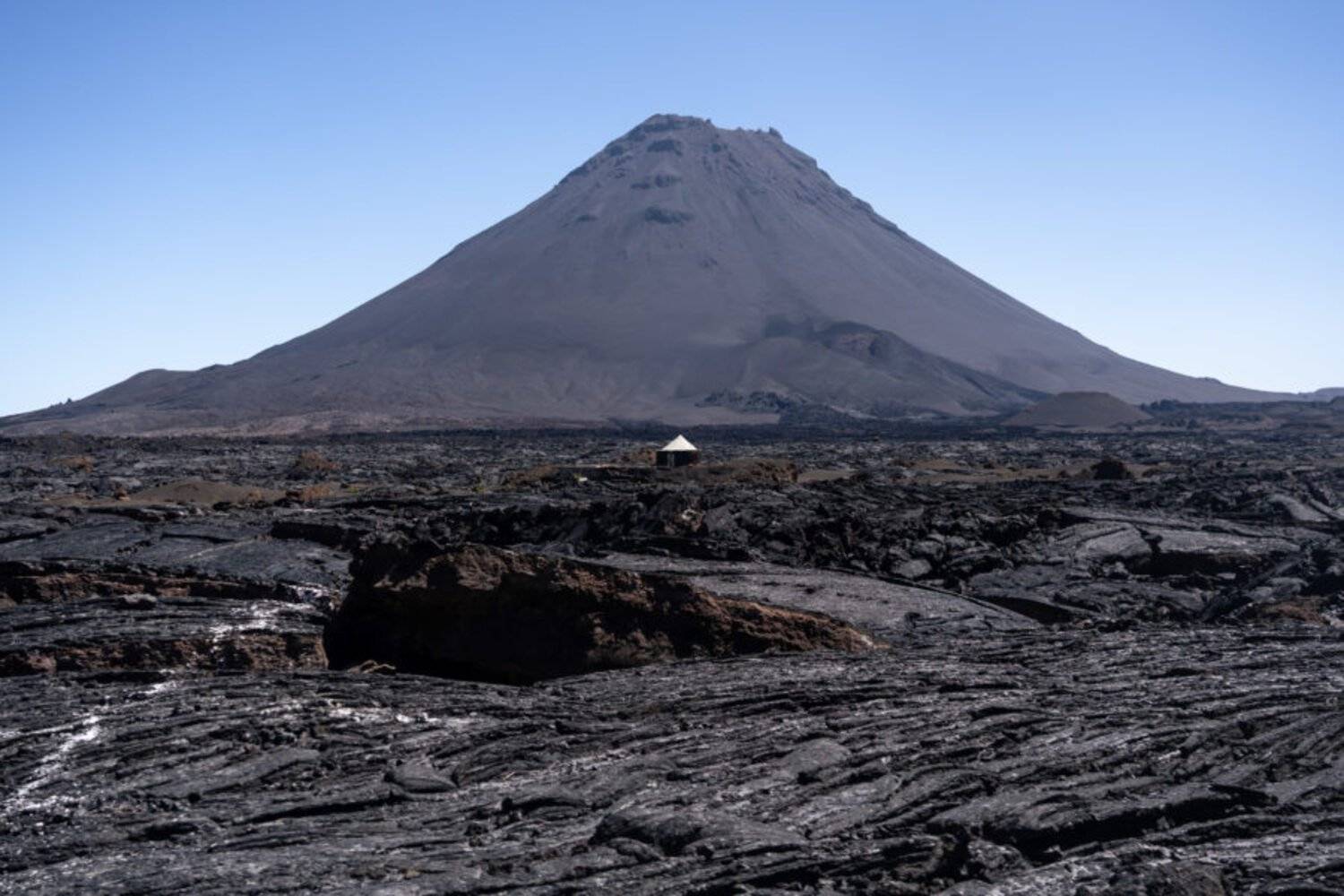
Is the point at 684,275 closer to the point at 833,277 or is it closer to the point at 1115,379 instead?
the point at 833,277

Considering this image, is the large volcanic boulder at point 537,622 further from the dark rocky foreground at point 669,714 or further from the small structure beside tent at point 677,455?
the small structure beside tent at point 677,455

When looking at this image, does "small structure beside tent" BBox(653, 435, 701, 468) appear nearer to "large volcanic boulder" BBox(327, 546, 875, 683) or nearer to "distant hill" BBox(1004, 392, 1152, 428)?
"large volcanic boulder" BBox(327, 546, 875, 683)

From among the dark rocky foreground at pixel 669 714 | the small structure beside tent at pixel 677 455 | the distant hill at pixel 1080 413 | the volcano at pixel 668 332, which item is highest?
the volcano at pixel 668 332

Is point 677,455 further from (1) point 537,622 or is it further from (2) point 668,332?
(2) point 668,332

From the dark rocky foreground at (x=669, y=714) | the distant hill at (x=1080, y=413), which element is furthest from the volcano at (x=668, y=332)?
the dark rocky foreground at (x=669, y=714)

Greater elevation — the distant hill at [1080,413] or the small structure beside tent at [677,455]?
the distant hill at [1080,413]

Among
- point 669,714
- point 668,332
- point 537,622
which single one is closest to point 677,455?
point 537,622

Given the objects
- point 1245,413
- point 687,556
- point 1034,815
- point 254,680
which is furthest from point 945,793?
point 1245,413
